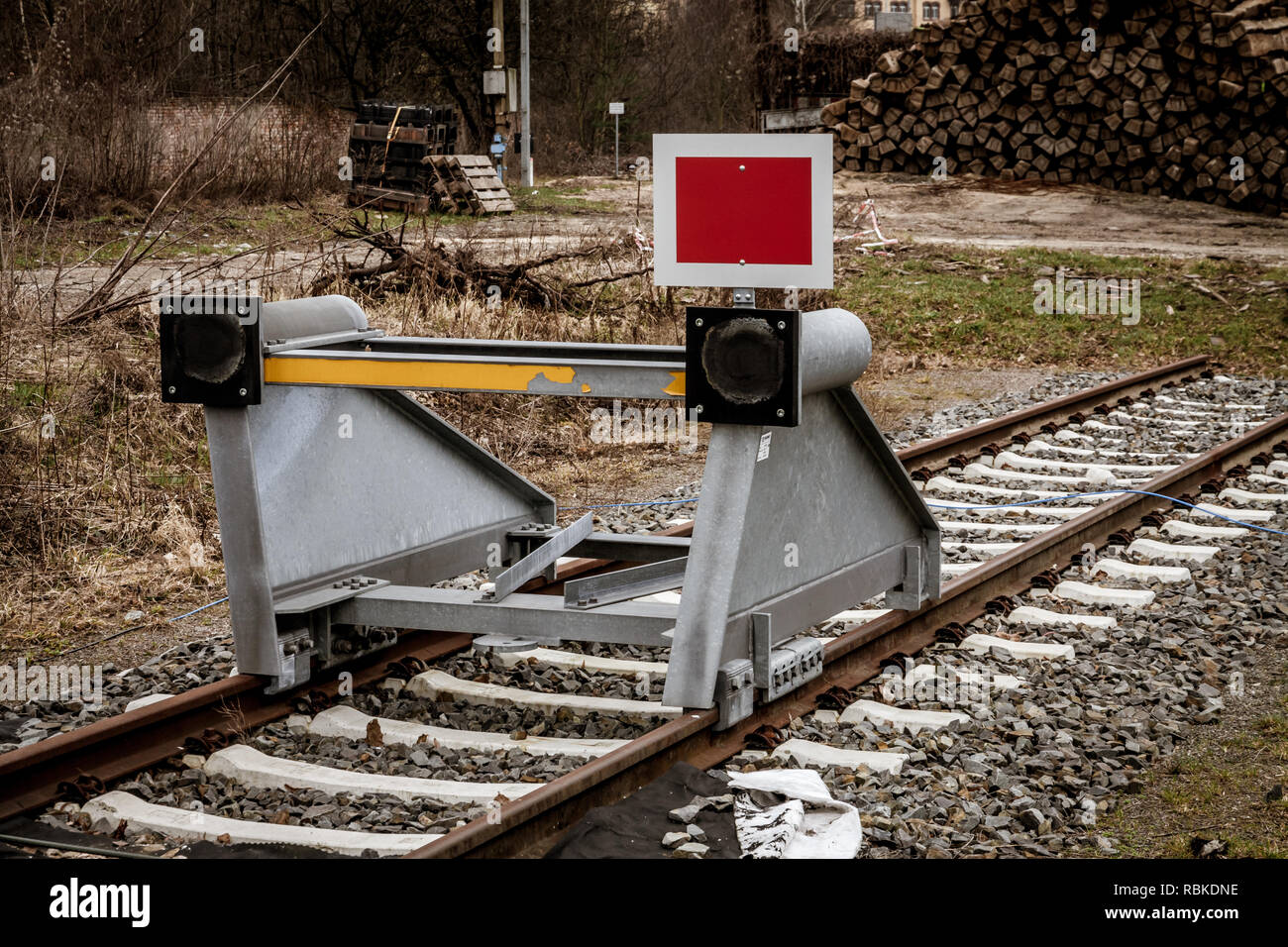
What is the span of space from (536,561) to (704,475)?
1.01 meters

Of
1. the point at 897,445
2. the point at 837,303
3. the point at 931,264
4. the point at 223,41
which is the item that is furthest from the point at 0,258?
the point at 223,41

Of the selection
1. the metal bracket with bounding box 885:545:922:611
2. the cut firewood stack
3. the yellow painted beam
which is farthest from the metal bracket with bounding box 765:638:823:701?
the cut firewood stack

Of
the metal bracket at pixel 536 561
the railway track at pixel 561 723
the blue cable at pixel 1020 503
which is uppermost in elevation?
the metal bracket at pixel 536 561

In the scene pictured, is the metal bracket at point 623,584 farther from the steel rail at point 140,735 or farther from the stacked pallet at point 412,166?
the stacked pallet at point 412,166

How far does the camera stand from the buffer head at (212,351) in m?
4.49

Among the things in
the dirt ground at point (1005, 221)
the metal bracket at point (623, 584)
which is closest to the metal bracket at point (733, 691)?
the metal bracket at point (623, 584)

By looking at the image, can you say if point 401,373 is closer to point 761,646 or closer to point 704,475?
point 704,475

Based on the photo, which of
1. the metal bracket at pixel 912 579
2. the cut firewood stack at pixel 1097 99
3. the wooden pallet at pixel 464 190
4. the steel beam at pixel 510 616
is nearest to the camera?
the steel beam at pixel 510 616

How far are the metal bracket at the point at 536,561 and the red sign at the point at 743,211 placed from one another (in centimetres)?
124

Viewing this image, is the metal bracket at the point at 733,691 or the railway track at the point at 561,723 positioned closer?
the railway track at the point at 561,723

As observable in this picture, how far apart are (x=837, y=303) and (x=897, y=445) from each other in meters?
5.94

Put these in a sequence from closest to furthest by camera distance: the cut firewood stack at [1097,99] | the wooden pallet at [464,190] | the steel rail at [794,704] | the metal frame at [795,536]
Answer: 1. the steel rail at [794,704]
2. the metal frame at [795,536]
3. the cut firewood stack at [1097,99]
4. the wooden pallet at [464,190]

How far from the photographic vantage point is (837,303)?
1524cm
